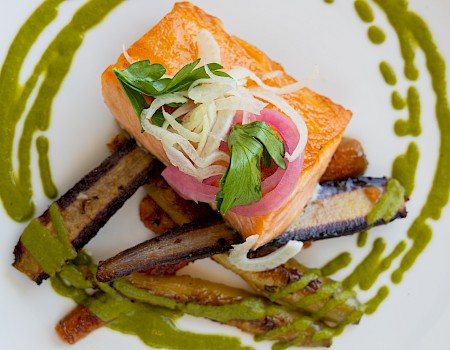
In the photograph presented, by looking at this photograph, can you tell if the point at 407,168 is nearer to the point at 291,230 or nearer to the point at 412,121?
the point at 412,121

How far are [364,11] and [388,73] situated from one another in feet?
1.47

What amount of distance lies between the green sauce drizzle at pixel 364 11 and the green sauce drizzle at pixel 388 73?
12.4 inches

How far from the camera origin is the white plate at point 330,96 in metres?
3.98

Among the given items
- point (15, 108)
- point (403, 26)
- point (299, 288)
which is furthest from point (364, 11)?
point (15, 108)

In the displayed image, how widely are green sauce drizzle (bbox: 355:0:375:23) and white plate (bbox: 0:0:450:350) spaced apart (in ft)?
0.13

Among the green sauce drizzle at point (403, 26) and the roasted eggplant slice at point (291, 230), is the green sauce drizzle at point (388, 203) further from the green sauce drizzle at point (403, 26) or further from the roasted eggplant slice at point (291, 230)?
the green sauce drizzle at point (403, 26)

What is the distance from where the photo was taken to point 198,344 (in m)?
3.99

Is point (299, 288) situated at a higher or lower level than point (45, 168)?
lower

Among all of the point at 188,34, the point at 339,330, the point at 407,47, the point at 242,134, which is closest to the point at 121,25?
the point at 188,34

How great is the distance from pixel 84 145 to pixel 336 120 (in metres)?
1.63

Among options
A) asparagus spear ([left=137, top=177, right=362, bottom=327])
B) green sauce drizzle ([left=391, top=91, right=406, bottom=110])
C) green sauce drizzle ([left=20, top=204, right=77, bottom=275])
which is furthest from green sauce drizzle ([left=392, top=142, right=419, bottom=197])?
green sauce drizzle ([left=20, top=204, right=77, bottom=275])

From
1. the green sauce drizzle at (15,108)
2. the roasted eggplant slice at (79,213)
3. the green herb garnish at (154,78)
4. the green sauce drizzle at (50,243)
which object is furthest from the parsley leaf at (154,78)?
the green sauce drizzle at (15,108)

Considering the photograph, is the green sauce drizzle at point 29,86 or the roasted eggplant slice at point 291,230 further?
the green sauce drizzle at point 29,86

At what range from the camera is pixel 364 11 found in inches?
162
